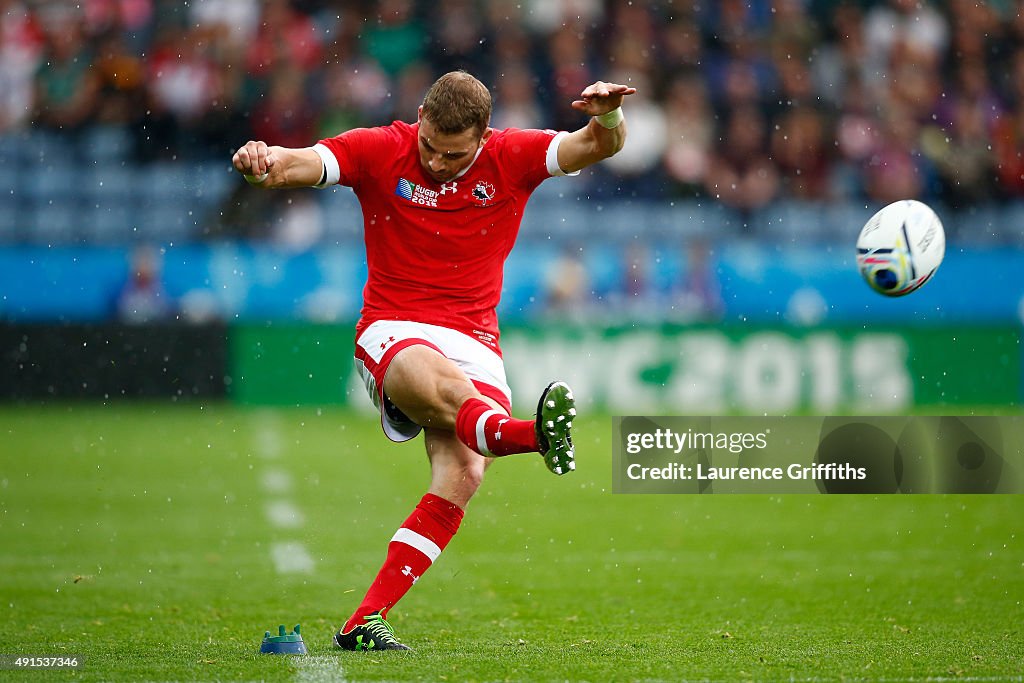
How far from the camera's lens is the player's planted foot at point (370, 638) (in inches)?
→ 210

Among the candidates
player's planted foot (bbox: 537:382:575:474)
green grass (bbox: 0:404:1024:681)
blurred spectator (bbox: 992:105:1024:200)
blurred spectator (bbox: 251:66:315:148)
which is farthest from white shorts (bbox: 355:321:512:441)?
blurred spectator (bbox: 992:105:1024:200)

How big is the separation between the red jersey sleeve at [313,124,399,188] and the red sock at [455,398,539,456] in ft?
3.49

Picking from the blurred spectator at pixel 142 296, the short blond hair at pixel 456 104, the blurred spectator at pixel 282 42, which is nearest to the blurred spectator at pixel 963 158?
the blurred spectator at pixel 282 42

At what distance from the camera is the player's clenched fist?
207 inches

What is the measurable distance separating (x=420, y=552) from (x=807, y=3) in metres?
15.6

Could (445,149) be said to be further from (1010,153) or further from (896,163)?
(1010,153)

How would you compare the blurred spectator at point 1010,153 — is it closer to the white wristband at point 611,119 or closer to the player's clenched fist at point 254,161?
the white wristband at point 611,119

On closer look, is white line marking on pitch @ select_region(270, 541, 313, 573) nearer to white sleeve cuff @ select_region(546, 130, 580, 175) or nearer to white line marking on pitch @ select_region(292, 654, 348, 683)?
white line marking on pitch @ select_region(292, 654, 348, 683)

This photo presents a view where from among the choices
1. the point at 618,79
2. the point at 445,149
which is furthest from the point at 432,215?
the point at 618,79

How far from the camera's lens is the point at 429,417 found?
218 inches

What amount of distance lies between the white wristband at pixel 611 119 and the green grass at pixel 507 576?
2.02 m

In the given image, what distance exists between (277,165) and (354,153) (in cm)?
40

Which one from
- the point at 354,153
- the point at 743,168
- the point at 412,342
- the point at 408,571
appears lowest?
the point at 408,571

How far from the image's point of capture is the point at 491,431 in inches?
204
